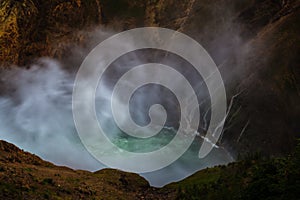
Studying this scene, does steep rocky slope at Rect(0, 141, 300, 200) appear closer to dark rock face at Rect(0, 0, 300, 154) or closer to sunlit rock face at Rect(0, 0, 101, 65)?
dark rock face at Rect(0, 0, 300, 154)

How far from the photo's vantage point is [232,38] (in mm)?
32188

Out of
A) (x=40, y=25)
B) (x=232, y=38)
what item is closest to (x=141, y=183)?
(x=232, y=38)

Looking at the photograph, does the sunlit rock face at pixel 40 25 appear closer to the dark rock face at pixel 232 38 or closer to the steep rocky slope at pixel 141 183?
the dark rock face at pixel 232 38

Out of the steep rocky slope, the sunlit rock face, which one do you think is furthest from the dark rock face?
the steep rocky slope

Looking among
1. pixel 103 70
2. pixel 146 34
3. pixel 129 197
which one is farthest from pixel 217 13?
pixel 129 197

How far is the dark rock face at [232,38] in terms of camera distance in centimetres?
2269

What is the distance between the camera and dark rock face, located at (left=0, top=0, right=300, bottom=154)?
22688 millimetres

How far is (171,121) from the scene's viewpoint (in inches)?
1218

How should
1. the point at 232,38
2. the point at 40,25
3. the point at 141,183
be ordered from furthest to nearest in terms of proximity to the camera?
the point at 40,25 → the point at 232,38 → the point at 141,183

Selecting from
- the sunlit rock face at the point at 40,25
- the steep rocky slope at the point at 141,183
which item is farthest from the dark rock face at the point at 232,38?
the steep rocky slope at the point at 141,183

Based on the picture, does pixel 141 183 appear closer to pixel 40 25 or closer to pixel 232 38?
pixel 232 38

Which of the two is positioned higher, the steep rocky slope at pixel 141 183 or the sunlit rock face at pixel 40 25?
the sunlit rock face at pixel 40 25

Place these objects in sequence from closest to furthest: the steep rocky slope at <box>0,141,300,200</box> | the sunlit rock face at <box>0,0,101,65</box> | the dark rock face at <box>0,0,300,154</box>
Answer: the steep rocky slope at <box>0,141,300,200</box>
the dark rock face at <box>0,0,300,154</box>
the sunlit rock face at <box>0,0,101,65</box>

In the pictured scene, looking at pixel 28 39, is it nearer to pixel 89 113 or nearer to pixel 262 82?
pixel 89 113
